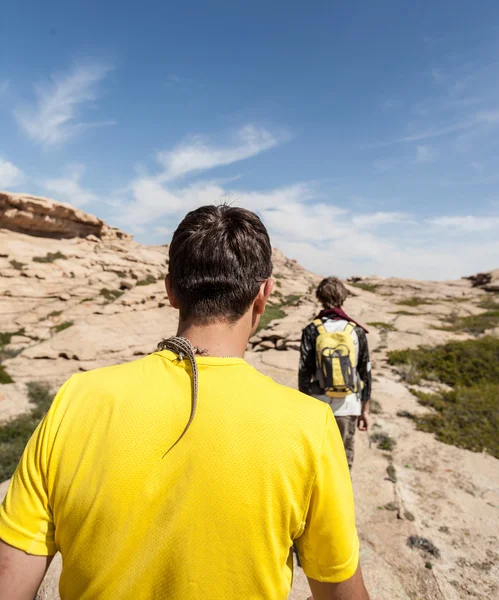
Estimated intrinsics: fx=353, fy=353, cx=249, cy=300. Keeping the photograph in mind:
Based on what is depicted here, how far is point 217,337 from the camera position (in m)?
1.36

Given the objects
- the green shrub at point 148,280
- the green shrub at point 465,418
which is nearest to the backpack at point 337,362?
the green shrub at point 465,418

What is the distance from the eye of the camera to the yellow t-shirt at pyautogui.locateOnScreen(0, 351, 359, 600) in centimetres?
104

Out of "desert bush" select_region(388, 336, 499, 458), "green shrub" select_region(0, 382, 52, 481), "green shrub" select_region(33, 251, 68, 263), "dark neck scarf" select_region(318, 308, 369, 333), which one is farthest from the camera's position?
"green shrub" select_region(33, 251, 68, 263)

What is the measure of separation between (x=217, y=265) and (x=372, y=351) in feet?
49.3

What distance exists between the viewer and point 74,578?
1090mm

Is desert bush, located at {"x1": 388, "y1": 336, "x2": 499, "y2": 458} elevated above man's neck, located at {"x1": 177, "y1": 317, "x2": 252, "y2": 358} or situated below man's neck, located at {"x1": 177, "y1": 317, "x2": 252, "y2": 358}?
below

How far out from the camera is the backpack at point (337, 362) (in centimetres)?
397

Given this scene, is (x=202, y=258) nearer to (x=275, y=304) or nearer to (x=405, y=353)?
(x=405, y=353)

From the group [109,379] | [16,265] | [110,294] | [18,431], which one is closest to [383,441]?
[109,379]

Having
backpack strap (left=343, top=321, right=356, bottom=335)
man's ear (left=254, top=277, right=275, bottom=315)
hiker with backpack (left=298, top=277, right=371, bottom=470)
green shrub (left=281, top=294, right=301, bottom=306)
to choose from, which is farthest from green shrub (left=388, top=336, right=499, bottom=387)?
green shrub (left=281, top=294, right=301, bottom=306)

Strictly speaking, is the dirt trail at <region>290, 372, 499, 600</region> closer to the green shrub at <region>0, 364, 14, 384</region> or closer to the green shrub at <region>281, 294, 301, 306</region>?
the green shrub at <region>0, 364, 14, 384</region>

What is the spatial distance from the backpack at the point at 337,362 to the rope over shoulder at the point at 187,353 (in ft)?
9.64

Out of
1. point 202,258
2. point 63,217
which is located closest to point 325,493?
point 202,258

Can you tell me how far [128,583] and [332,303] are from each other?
145 inches
